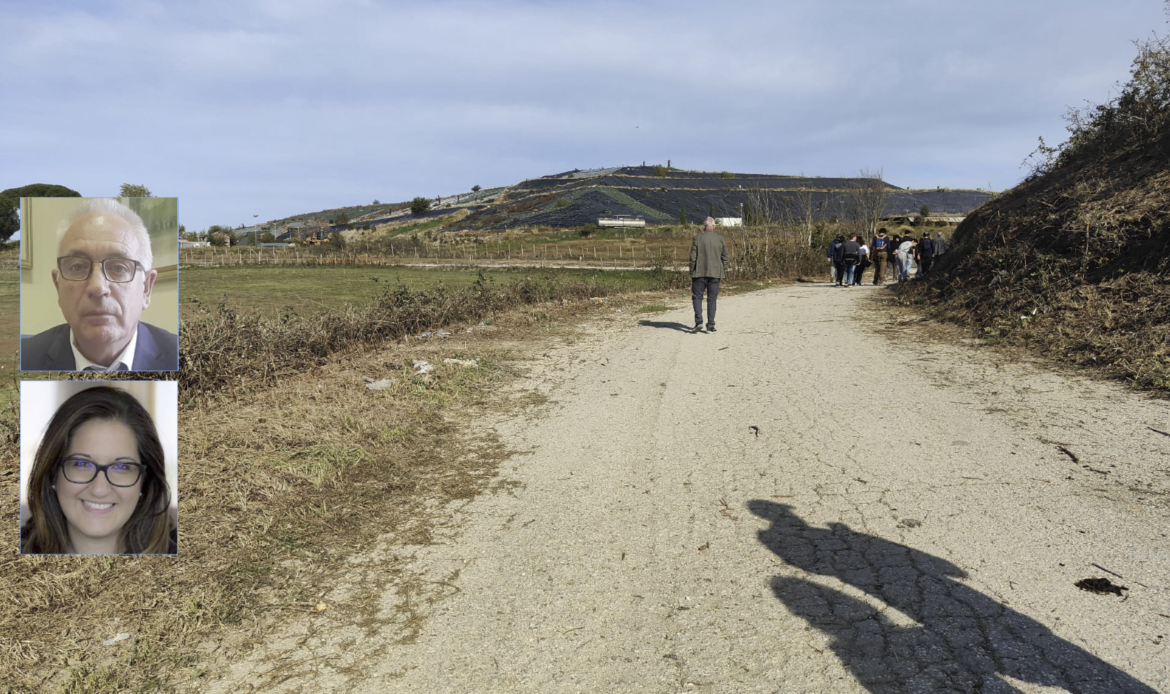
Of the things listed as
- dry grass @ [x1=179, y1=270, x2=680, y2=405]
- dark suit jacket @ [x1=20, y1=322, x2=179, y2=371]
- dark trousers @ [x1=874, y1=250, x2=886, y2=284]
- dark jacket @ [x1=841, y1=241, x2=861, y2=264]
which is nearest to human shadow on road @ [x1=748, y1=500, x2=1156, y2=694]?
dark suit jacket @ [x1=20, y1=322, x2=179, y2=371]

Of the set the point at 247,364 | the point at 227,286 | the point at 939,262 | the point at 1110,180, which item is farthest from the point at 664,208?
the point at 247,364

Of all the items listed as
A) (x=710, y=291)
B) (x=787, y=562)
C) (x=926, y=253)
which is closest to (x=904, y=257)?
(x=926, y=253)

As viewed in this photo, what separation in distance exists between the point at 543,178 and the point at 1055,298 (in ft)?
319

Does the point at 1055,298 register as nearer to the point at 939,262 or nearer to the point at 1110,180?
the point at 1110,180

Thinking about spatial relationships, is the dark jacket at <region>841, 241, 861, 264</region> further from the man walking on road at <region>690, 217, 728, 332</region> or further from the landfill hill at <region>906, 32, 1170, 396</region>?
the man walking on road at <region>690, 217, 728, 332</region>

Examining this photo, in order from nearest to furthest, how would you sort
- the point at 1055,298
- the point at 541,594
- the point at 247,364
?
1. the point at 541,594
2. the point at 247,364
3. the point at 1055,298

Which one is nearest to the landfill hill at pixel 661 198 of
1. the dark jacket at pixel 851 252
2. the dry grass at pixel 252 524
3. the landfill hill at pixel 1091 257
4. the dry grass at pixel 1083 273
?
the dark jacket at pixel 851 252

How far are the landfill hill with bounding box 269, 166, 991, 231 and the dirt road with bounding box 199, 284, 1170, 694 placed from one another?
5340 centimetres

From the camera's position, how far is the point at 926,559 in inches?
158

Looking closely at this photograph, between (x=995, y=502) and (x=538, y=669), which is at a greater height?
(x=995, y=502)

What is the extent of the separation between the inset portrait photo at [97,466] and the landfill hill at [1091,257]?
823 centimetres

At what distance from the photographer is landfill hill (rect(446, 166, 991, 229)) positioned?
70.8m

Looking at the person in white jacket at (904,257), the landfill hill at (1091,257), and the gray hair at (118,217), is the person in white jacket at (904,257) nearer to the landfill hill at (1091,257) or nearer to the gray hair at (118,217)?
the landfill hill at (1091,257)

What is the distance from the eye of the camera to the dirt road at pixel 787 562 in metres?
3.14
